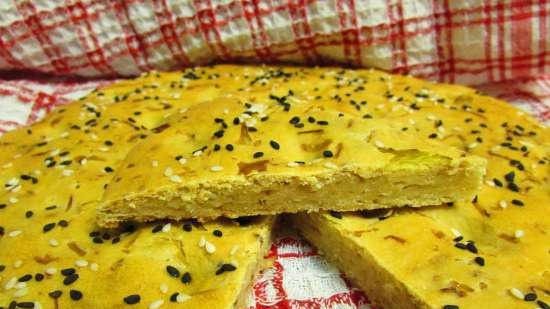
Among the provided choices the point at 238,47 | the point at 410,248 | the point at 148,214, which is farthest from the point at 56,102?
the point at 410,248

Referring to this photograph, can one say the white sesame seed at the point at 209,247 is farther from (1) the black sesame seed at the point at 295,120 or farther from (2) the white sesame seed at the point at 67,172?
(2) the white sesame seed at the point at 67,172

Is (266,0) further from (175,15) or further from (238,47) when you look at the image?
(175,15)

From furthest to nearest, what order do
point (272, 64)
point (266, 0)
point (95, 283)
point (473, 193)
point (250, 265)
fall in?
point (272, 64)
point (266, 0)
point (473, 193)
point (250, 265)
point (95, 283)

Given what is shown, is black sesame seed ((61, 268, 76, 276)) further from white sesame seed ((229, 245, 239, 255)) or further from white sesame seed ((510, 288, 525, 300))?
white sesame seed ((510, 288, 525, 300))

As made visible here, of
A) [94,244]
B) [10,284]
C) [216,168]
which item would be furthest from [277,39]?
[10,284]

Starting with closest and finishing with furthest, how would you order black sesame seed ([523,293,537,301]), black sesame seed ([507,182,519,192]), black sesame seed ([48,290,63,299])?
black sesame seed ([523,293,537,301]) < black sesame seed ([48,290,63,299]) < black sesame seed ([507,182,519,192])

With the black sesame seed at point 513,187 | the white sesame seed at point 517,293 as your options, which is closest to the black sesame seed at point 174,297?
the white sesame seed at point 517,293

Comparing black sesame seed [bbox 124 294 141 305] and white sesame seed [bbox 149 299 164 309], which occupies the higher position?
black sesame seed [bbox 124 294 141 305]

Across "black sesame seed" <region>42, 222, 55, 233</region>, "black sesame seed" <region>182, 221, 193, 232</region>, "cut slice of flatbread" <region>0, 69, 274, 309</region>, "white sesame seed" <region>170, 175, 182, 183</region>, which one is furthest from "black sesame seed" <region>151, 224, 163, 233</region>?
"black sesame seed" <region>42, 222, 55, 233</region>
